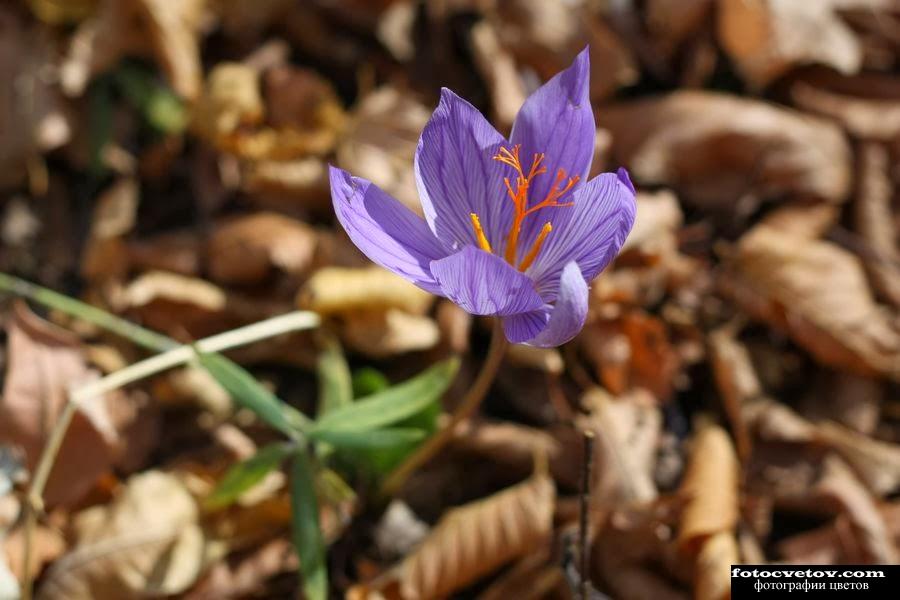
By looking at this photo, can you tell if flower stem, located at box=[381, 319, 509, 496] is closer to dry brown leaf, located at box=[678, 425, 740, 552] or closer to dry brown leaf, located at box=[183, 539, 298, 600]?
dry brown leaf, located at box=[183, 539, 298, 600]

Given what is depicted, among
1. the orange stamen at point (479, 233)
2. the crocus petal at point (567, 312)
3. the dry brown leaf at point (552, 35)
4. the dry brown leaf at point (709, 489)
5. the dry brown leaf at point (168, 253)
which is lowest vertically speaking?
the dry brown leaf at point (709, 489)

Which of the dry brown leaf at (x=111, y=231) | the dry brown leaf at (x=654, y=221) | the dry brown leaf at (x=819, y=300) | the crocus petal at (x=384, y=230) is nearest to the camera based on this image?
the crocus petal at (x=384, y=230)

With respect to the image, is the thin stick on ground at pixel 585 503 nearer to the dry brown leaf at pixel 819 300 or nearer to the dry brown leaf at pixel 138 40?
the dry brown leaf at pixel 819 300

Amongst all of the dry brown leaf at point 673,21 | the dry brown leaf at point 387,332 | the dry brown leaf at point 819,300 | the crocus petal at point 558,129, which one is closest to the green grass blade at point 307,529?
the dry brown leaf at point 387,332

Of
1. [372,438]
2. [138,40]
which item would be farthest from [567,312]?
[138,40]

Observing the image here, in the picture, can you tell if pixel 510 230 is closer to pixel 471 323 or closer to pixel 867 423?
pixel 471 323

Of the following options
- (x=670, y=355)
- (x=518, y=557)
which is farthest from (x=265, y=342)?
(x=670, y=355)

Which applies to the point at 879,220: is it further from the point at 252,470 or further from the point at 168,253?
the point at 168,253
